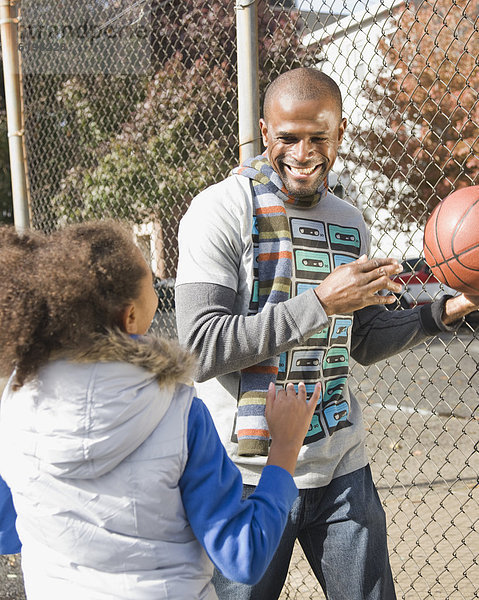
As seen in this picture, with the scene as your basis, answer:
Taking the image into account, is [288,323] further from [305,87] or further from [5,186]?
[5,186]

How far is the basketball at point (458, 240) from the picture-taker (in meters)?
2.44

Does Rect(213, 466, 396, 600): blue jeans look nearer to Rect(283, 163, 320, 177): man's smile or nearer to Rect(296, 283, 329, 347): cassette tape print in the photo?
Rect(296, 283, 329, 347): cassette tape print

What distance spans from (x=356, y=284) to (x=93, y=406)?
0.87 metres

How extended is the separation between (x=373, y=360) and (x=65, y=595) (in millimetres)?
1497

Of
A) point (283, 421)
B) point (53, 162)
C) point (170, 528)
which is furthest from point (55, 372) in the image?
point (53, 162)

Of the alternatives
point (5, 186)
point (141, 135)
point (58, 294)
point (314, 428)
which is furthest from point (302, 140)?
point (5, 186)

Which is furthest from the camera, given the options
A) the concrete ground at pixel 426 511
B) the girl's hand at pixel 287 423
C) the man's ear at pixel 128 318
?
the concrete ground at pixel 426 511

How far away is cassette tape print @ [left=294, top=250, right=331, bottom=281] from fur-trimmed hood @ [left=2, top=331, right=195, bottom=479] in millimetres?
896

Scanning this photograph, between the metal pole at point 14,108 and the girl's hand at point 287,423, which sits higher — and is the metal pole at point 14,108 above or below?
above

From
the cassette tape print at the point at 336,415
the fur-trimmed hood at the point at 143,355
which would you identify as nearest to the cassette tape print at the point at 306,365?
the cassette tape print at the point at 336,415

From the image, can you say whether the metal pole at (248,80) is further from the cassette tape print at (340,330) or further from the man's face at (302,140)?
the cassette tape print at (340,330)

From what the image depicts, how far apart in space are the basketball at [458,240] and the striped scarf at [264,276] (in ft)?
1.44

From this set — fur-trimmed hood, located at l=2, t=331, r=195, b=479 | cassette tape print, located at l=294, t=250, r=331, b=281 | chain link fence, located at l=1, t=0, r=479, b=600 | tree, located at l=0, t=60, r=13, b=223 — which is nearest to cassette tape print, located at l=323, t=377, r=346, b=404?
cassette tape print, located at l=294, t=250, r=331, b=281

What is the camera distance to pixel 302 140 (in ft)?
7.98
